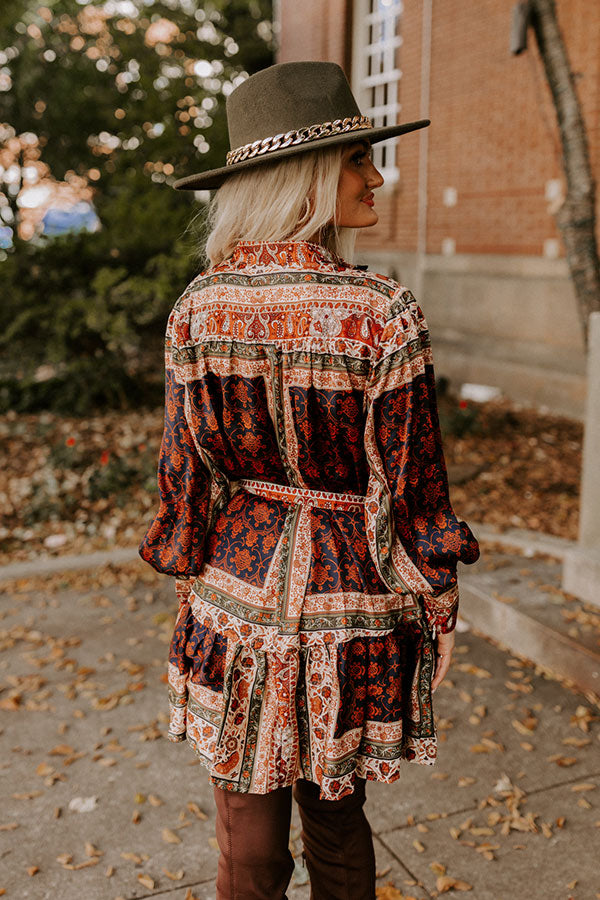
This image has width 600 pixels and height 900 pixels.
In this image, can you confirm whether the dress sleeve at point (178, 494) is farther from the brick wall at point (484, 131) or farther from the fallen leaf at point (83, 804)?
the brick wall at point (484, 131)

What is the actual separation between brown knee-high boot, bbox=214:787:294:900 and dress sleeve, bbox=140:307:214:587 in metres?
Answer: 0.52

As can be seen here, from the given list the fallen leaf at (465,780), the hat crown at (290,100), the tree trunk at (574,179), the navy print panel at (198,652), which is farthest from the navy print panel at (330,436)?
the tree trunk at (574,179)

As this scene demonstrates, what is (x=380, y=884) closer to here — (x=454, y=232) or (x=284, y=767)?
(x=284, y=767)

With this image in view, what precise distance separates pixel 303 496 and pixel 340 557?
16cm

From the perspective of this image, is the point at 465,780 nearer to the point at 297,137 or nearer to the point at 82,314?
the point at 297,137

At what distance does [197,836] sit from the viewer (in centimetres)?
297

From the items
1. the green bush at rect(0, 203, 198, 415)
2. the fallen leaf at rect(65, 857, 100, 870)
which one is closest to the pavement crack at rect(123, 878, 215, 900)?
the fallen leaf at rect(65, 857, 100, 870)

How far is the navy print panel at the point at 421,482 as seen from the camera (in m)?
1.75

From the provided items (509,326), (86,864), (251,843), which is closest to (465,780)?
(86,864)

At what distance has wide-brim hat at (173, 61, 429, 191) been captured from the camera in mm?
1787

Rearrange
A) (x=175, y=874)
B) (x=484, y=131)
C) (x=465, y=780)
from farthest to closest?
(x=484, y=131) < (x=465, y=780) < (x=175, y=874)

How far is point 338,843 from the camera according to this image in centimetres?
197

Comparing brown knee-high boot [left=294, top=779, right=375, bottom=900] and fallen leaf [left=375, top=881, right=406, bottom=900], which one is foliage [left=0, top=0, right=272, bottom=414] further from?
brown knee-high boot [left=294, top=779, right=375, bottom=900]

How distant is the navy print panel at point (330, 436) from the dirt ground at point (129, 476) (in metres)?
4.29
